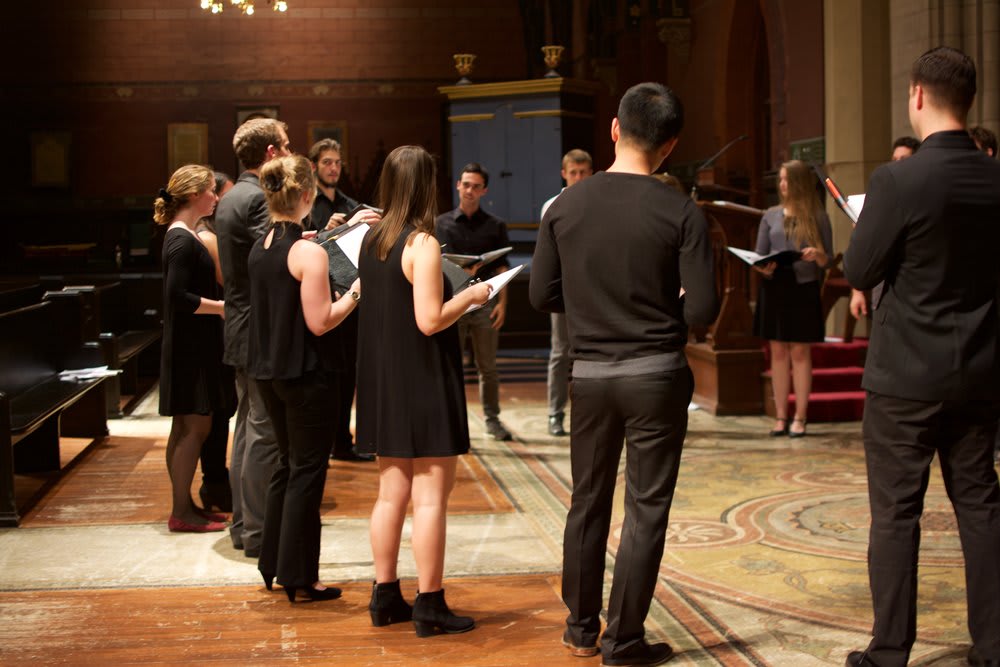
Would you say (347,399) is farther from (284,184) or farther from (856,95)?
(856,95)

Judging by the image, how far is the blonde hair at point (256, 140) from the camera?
14.8 ft

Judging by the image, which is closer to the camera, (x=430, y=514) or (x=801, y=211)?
(x=430, y=514)

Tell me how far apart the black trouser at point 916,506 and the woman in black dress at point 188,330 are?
8.84 ft

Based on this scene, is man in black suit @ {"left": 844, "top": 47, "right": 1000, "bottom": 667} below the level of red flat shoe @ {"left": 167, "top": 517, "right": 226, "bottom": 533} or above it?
above

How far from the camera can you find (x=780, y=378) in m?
6.86

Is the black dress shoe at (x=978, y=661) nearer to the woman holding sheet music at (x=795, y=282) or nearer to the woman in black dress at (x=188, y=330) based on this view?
the woman in black dress at (x=188, y=330)

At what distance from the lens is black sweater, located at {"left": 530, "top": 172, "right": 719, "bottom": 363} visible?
120 inches

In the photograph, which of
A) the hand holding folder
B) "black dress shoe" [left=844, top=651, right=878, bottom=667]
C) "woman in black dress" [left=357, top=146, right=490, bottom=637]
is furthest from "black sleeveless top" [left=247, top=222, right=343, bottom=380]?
"black dress shoe" [left=844, top=651, right=878, bottom=667]

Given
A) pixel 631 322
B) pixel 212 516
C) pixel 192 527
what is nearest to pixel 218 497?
A: pixel 212 516

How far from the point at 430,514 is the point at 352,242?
90 cm

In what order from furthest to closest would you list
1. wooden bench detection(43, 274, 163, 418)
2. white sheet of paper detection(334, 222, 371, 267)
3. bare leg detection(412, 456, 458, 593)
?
wooden bench detection(43, 274, 163, 418), white sheet of paper detection(334, 222, 371, 267), bare leg detection(412, 456, 458, 593)

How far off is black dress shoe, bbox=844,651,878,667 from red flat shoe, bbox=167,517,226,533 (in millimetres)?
2706

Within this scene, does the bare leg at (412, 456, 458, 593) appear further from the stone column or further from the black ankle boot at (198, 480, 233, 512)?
the stone column

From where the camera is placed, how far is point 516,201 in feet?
46.8
